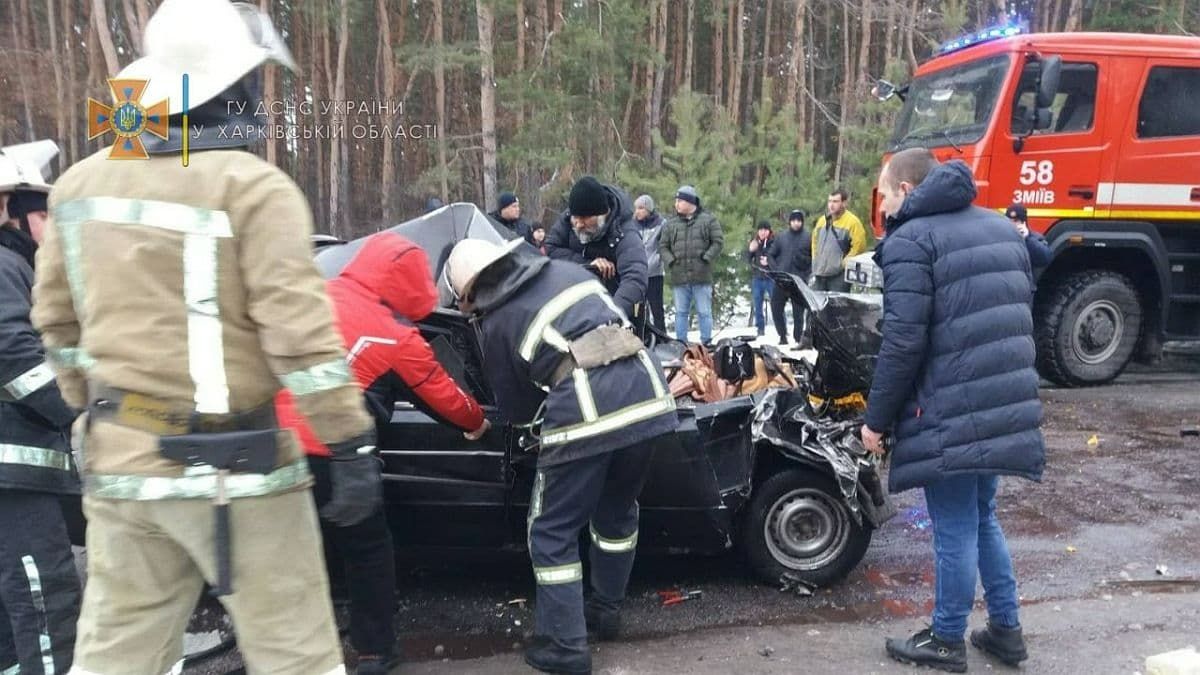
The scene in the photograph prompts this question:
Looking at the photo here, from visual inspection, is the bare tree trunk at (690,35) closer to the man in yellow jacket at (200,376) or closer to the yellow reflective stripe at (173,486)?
the man in yellow jacket at (200,376)

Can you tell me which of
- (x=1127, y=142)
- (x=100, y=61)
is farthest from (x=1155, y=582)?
(x=100, y=61)

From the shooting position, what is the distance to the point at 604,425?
3053 mm

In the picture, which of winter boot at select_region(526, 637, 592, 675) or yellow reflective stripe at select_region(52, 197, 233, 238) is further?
winter boot at select_region(526, 637, 592, 675)

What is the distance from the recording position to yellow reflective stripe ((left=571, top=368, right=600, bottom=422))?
3049mm

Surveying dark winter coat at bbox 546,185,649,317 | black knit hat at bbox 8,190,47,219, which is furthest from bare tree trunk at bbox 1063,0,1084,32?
black knit hat at bbox 8,190,47,219

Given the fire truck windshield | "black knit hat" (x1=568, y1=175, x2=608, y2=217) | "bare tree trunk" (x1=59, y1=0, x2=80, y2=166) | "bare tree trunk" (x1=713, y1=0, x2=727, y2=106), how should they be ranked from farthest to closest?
"bare tree trunk" (x1=59, y1=0, x2=80, y2=166), "bare tree trunk" (x1=713, y1=0, x2=727, y2=106), the fire truck windshield, "black knit hat" (x1=568, y1=175, x2=608, y2=217)

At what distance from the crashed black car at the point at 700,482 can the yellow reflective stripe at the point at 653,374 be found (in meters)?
0.42

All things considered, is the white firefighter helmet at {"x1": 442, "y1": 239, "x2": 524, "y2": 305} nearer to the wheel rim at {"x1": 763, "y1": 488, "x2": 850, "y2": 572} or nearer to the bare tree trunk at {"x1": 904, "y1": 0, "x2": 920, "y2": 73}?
the wheel rim at {"x1": 763, "y1": 488, "x2": 850, "y2": 572}

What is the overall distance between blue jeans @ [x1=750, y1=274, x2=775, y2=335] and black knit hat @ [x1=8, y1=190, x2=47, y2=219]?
8210mm

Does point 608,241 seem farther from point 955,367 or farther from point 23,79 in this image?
point 23,79

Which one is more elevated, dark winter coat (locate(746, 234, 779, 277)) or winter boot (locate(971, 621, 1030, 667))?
dark winter coat (locate(746, 234, 779, 277))

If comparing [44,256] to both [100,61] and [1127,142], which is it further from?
[100,61]

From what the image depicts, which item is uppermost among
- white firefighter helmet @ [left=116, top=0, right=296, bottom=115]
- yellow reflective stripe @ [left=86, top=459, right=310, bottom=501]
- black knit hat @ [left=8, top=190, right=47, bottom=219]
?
white firefighter helmet @ [left=116, top=0, right=296, bottom=115]

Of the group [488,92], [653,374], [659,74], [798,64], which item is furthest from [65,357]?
[798,64]
